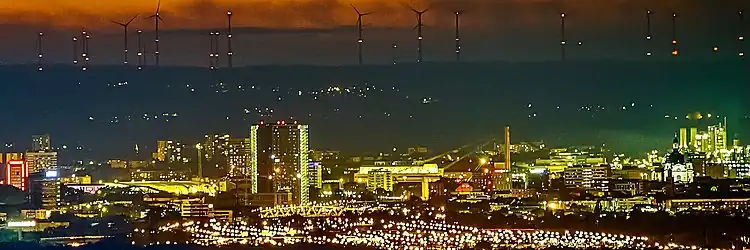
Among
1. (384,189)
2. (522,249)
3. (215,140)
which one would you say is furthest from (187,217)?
(522,249)

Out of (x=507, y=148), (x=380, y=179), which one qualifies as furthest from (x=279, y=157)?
(x=507, y=148)

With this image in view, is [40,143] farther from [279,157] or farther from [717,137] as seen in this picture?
[717,137]

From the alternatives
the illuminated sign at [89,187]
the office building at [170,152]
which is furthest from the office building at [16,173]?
the office building at [170,152]

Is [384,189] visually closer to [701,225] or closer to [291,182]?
[291,182]

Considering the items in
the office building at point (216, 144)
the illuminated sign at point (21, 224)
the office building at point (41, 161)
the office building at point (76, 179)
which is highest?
the office building at point (216, 144)

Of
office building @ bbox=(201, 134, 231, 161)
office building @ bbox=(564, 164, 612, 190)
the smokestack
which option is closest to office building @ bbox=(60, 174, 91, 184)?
office building @ bbox=(201, 134, 231, 161)

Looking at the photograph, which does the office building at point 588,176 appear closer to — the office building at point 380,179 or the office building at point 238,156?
the office building at point 380,179

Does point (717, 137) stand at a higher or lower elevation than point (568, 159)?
higher
